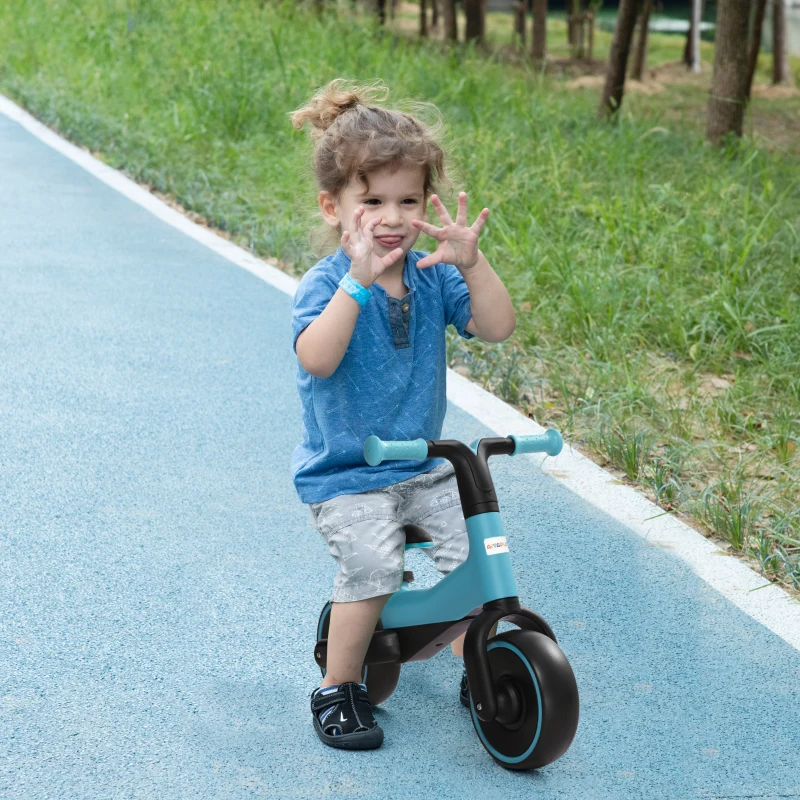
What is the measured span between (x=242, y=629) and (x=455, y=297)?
106 centimetres

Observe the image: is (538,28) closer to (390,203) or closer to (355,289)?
(390,203)

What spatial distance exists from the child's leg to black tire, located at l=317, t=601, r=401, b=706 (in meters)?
0.10

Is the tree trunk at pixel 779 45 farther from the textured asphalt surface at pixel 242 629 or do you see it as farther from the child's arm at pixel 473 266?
the child's arm at pixel 473 266

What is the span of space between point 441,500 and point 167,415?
222 cm

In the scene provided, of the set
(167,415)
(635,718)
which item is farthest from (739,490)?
(167,415)

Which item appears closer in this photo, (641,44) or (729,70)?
(729,70)

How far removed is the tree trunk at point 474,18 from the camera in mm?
18422

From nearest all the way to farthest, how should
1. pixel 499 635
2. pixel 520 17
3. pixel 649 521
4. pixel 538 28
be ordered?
pixel 499 635 < pixel 649 521 < pixel 538 28 < pixel 520 17

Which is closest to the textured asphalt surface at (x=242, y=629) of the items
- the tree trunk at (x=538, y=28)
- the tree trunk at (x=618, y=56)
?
the tree trunk at (x=618, y=56)

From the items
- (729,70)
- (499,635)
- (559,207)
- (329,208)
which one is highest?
(329,208)

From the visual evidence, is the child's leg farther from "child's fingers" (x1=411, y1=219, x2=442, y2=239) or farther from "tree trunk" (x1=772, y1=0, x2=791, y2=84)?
"tree trunk" (x1=772, y1=0, x2=791, y2=84)

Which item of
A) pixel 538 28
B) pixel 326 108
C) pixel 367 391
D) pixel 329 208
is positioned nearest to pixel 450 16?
pixel 538 28

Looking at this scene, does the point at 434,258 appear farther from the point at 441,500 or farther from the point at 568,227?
the point at 568,227

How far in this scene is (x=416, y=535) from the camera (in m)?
2.88
